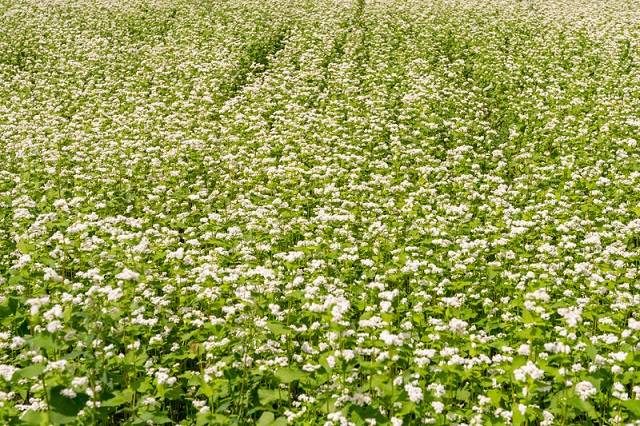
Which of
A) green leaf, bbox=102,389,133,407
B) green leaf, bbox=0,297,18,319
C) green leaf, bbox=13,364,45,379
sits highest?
green leaf, bbox=13,364,45,379

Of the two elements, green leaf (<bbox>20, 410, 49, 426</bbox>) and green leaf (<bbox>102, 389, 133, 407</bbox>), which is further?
green leaf (<bbox>102, 389, 133, 407</bbox>)

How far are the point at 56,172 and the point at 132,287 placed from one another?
19.4 ft

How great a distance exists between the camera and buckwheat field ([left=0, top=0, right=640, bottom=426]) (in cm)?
566

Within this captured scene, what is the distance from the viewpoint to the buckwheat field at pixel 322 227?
5664 mm

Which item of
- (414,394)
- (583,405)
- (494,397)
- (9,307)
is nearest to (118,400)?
(9,307)

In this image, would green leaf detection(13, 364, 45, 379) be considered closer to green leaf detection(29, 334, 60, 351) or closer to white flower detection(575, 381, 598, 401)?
green leaf detection(29, 334, 60, 351)

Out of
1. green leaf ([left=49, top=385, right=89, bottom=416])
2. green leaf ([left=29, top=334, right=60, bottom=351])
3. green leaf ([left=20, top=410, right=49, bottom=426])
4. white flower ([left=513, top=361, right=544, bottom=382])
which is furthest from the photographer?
white flower ([left=513, top=361, right=544, bottom=382])

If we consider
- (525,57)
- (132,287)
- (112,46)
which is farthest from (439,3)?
(132,287)

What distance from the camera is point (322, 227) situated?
9.55 meters

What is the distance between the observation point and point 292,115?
15141mm

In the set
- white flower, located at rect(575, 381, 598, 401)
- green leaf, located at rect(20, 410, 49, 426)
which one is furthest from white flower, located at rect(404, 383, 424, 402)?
green leaf, located at rect(20, 410, 49, 426)

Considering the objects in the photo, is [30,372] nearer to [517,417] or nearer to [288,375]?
[288,375]

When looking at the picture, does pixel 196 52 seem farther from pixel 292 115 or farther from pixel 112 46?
pixel 292 115

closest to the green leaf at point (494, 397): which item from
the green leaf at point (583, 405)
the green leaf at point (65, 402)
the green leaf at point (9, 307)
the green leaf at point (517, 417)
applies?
the green leaf at point (517, 417)
